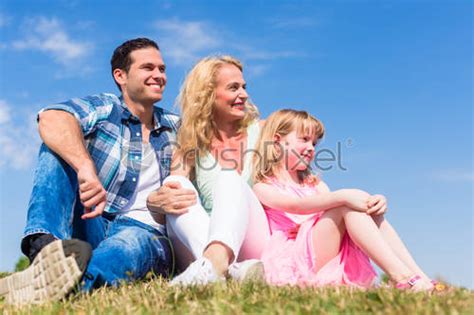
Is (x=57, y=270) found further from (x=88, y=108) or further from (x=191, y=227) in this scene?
(x=88, y=108)

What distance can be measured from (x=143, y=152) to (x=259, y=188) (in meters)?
1.50

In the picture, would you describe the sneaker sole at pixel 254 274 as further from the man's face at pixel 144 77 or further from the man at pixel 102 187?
the man's face at pixel 144 77

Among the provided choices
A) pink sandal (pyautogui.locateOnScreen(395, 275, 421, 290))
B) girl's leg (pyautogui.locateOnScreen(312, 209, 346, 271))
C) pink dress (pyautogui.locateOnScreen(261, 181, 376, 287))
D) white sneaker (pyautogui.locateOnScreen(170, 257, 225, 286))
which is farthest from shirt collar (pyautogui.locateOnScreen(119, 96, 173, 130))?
pink sandal (pyautogui.locateOnScreen(395, 275, 421, 290))

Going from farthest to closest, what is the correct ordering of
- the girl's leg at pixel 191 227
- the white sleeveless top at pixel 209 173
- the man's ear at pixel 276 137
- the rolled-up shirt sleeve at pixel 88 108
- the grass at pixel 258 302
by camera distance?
the rolled-up shirt sleeve at pixel 88 108 → the white sleeveless top at pixel 209 173 → the man's ear at pixel 276 137 → the girl's leg at pixel 191 227 → the grass at pixel 258 302

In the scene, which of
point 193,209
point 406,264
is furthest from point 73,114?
point 406,264

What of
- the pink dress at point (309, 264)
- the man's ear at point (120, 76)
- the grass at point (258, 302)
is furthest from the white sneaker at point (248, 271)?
the man's ear at point (120, 76)

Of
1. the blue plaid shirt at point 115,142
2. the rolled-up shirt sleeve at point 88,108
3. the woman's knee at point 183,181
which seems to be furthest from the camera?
the blue plaid shirt at point 115,142

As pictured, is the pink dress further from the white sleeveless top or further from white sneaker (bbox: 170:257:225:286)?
the white sleeveless top

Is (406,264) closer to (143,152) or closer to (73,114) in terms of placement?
(143,152)

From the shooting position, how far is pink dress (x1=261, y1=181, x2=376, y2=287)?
5059mm

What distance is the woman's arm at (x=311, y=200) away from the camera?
4859 millimetres

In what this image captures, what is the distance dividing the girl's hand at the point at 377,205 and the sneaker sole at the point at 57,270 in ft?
7.03

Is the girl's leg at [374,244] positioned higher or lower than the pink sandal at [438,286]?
higher

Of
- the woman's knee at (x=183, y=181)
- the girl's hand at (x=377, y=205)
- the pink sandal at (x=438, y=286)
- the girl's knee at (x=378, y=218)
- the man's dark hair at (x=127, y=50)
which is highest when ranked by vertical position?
the man's dark hair at (x=127, y=50)
